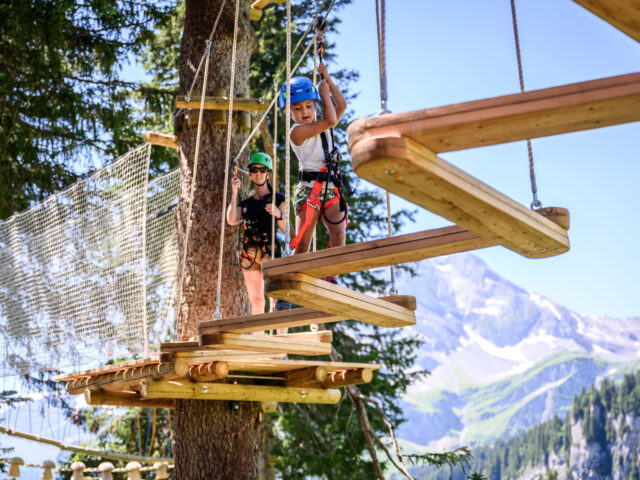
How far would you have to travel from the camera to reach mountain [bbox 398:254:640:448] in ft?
424

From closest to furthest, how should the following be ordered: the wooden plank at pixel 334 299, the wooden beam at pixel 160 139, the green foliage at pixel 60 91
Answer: the wooden plank at pixel 334 299 → the wooden beam at pixel 160 139 → the green foliage at pixel 60 91

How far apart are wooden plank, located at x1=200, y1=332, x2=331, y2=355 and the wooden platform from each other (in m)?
0.60

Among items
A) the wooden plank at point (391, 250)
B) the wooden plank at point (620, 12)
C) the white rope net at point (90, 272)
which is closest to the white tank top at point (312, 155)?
the wooden plank at point (391, 250)

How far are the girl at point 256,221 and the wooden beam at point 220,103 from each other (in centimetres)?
83

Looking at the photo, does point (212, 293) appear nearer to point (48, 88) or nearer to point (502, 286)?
point (48, 88)

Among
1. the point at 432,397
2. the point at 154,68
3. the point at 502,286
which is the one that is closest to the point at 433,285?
the point at 502,286

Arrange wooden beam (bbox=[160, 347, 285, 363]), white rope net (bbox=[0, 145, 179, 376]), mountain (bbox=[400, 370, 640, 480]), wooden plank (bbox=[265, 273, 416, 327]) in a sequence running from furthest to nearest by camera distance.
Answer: mountain (bbox=[400, 370, 640, 480]) → white rope net (bbox=[0, 145, 179, 376]) → wooden beam (bbox=[160, 347, 285, 363]) → wooden plank (bbox=[265, 273, 416, 327])

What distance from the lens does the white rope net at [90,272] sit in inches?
219

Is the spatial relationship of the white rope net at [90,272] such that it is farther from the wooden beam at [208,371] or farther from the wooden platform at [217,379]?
the wooden beam at [208,371]

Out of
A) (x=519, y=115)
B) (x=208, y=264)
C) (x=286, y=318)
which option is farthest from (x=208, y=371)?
(x=519, y=115)

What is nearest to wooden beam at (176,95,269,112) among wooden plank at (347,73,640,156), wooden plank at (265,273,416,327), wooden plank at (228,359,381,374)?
wooden plank at (228,359,381,374)

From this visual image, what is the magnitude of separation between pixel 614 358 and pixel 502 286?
4892 cm

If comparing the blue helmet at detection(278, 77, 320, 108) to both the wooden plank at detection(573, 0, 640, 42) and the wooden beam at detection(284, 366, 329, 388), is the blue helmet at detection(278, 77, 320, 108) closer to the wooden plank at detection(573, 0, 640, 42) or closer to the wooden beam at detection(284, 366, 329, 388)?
the wooden plank at detection(573, 0, 640, 42)

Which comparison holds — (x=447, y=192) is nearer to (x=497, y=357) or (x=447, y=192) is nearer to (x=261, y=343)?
(x=261, y=343)
